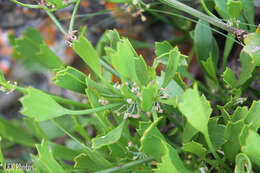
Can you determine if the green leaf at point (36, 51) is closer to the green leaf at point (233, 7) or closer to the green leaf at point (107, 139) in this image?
the green leaf at point (107, 139)

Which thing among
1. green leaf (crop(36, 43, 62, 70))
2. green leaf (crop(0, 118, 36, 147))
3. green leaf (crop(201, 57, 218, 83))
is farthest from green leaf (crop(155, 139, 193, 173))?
green leaf (crop(0, 118, 36, 147))

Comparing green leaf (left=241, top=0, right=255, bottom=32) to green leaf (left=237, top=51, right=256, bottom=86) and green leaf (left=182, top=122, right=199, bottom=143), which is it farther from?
green leaf (left=182, top=122, right=199, bottom=143)

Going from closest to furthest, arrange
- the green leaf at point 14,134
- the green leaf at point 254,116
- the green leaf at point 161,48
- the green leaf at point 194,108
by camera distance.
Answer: the green leaf at point 194,108
the green leaf at point 254,116
the green leaf at point 161,48
the green leaf at point 14,134

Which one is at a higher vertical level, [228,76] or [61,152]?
[228,76]

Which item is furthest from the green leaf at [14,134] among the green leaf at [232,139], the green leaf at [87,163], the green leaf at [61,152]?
the green leaf at [232,139]

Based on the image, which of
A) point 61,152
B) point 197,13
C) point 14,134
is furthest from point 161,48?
point 14,134

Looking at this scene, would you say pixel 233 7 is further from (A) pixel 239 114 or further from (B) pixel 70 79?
(B) pixel 70 79

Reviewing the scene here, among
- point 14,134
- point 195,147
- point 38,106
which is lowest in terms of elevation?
point 14,134
